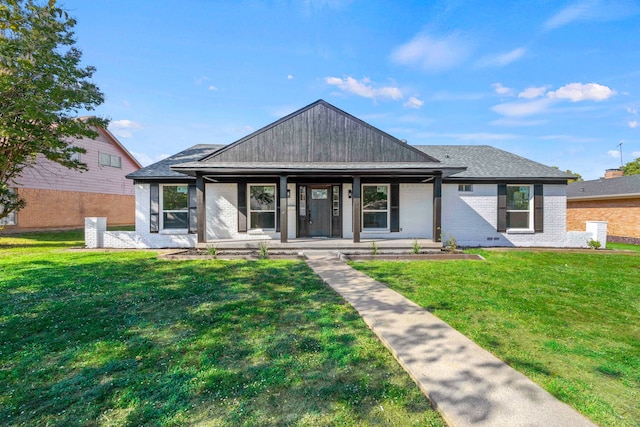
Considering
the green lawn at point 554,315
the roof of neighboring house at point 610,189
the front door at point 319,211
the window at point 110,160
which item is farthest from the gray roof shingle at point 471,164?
the window at point 110,160

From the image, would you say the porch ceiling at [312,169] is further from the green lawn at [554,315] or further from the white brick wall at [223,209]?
the green lawn at [554,315]

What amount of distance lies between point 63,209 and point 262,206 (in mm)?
16441

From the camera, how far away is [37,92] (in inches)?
413

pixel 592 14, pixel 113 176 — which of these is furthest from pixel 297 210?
pixel 113 176

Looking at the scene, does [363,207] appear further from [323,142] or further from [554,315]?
[554,315]

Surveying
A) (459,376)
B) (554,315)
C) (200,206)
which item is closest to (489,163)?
(554,315)

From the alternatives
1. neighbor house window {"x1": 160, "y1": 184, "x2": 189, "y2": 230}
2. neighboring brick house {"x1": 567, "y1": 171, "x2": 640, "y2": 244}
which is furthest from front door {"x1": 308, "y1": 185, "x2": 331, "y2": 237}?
neighboring brick house {"x1": 567, "y1": 171, "x2": 640, "y2": 244}

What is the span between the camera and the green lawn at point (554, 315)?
2531 millimetres

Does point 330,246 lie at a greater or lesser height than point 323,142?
lesser

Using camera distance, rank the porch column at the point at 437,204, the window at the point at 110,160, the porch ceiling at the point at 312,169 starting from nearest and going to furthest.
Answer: the porch ceiling at the point at 312,169 → the porch column at the point at 437,204 → the window at the point at 110,160

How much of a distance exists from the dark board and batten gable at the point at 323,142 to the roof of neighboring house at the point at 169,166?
297cm

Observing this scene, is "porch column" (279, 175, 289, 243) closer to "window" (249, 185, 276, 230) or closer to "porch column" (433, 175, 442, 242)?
"window" (249, 185, 276, 230)

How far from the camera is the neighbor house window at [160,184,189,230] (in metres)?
11.3

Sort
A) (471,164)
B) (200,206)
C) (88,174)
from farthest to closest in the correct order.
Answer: (88,174)
(471,164)
(200,206)
